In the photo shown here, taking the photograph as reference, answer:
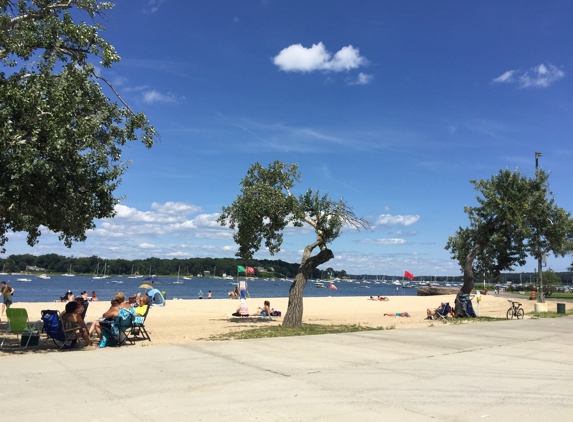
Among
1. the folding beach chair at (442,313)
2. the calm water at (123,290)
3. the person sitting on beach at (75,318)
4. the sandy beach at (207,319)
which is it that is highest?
the person sitting on beach at (75,318)

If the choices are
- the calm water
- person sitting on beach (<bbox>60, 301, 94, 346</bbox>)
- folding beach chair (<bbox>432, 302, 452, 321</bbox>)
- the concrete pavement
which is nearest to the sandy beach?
folding beach chair (<bbox>432, 302, 452, 321</bbox>)

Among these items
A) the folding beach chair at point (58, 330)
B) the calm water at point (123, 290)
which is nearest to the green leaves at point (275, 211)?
the folding beach chair at point (58, 330)

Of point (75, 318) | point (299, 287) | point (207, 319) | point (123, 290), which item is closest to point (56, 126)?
point (75, 318)

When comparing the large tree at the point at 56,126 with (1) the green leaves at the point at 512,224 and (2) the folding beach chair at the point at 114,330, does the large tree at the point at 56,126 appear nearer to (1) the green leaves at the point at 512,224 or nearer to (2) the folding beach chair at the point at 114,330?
(2) the folding beach chair at the point at 114,330

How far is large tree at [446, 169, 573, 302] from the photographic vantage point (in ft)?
71.5

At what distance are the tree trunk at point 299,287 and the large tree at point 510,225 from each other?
9874 mm

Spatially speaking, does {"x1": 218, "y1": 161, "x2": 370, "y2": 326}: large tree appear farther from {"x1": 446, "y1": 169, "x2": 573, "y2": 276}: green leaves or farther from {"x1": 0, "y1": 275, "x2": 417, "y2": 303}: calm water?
{"x1": 0, "y1": 275, "x2": 417, "y2": 303}: calm water

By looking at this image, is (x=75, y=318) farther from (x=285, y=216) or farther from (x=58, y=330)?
(x=285, y=216)

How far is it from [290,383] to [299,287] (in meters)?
9.42

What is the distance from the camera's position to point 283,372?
7.66 meters

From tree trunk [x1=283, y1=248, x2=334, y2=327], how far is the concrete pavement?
192 inches

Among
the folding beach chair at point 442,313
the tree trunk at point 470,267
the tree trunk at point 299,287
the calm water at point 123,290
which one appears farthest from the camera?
the calm water at point 123,290

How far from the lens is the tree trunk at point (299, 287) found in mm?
15969

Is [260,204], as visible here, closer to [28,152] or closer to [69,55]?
[69,55]
